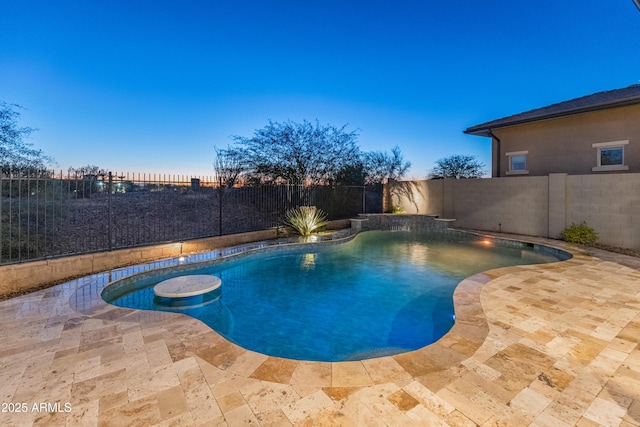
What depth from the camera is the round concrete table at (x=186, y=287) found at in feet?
15.0

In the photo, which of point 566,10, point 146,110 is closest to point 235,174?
point 146,110

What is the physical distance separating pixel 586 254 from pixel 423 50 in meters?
9.55

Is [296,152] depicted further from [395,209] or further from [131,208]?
[131,208]

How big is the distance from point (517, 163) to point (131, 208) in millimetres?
16348

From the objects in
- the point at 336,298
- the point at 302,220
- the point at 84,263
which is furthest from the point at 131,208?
the point at 336,298

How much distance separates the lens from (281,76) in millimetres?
11789

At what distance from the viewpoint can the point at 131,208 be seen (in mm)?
9680

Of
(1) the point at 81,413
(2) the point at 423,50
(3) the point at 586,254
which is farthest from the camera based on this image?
(2) the point at 423,50

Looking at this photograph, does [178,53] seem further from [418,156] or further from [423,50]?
[418,156]

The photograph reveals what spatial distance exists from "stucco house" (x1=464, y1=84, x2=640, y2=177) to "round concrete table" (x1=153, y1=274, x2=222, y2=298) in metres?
13.6

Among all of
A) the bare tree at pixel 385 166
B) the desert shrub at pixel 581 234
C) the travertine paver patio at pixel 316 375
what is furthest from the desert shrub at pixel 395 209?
the travertine paver patio at pixel 316 375

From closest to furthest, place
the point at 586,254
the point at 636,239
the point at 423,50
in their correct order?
1. the point at 586,254
2. the point at 636,239
3. the point at 423,50

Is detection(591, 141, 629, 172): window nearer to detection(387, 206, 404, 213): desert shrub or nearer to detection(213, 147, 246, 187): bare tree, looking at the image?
detection(387, 206, 404, 213): desert shrub

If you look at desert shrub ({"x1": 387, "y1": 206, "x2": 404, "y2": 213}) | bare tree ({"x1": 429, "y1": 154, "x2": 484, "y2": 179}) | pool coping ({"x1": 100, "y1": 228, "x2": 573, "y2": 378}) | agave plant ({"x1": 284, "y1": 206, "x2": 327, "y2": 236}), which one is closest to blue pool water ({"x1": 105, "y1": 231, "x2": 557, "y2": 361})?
pool coping ({"x1": 100, "y1": 228, "x2": 573, "y2": 378})
